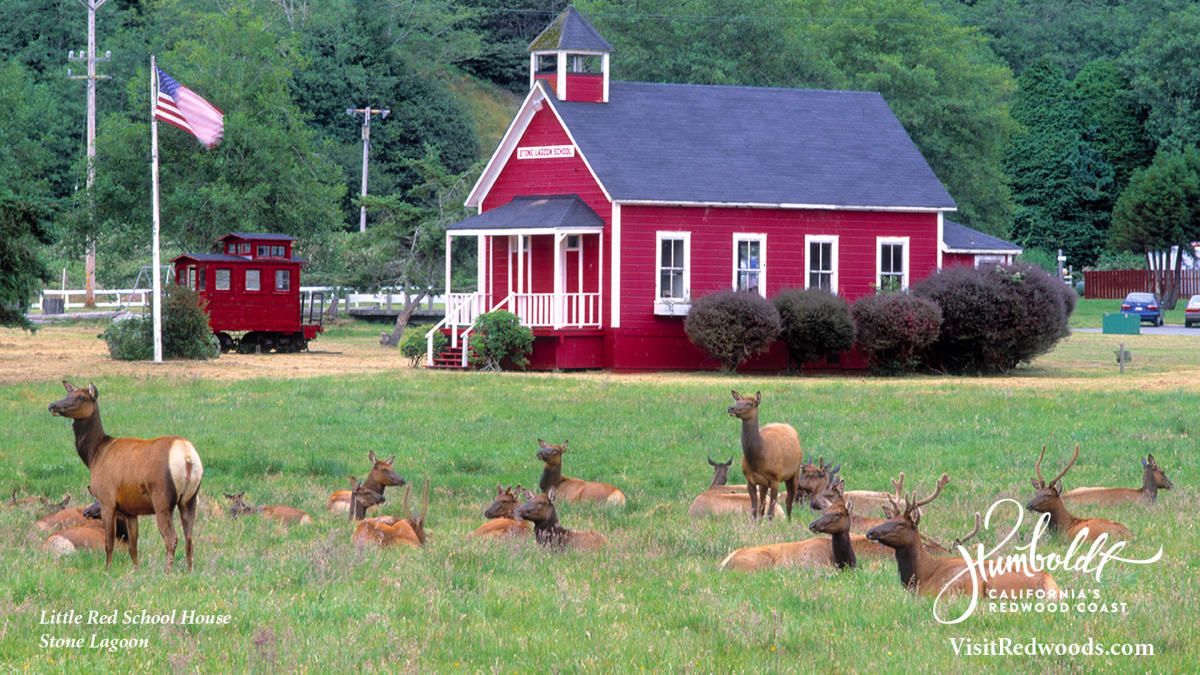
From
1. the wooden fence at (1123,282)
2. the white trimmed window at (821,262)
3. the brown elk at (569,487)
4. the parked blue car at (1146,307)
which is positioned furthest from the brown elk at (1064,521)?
the wooden fence at (1123,282)

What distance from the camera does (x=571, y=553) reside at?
34.6 ft

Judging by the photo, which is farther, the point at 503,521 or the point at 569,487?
the point at 569,487

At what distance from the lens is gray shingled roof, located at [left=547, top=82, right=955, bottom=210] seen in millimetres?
33094

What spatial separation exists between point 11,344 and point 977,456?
3064 cm

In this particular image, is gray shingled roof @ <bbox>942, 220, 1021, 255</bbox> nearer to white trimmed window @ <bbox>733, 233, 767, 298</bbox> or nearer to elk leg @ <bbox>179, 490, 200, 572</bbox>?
white trimmed window @ <bbox>733, 233, 767, 298</bbox>

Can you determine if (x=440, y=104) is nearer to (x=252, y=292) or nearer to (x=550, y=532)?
(x=252, y=292)

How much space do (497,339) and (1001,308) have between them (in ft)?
37.4

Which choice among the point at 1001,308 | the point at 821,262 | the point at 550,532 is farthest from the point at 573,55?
the point at 550,532

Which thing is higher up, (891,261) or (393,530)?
(891,261)

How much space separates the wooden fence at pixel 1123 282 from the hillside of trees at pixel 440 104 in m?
3.15

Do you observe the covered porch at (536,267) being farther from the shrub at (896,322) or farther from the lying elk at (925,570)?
the lying elk at (925,570)

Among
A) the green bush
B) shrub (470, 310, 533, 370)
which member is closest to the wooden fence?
shrub (470, 310, 533, 370)

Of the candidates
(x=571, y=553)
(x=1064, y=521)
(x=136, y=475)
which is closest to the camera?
(x=136, y=475)

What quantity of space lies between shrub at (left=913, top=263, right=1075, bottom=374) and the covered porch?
789cm
